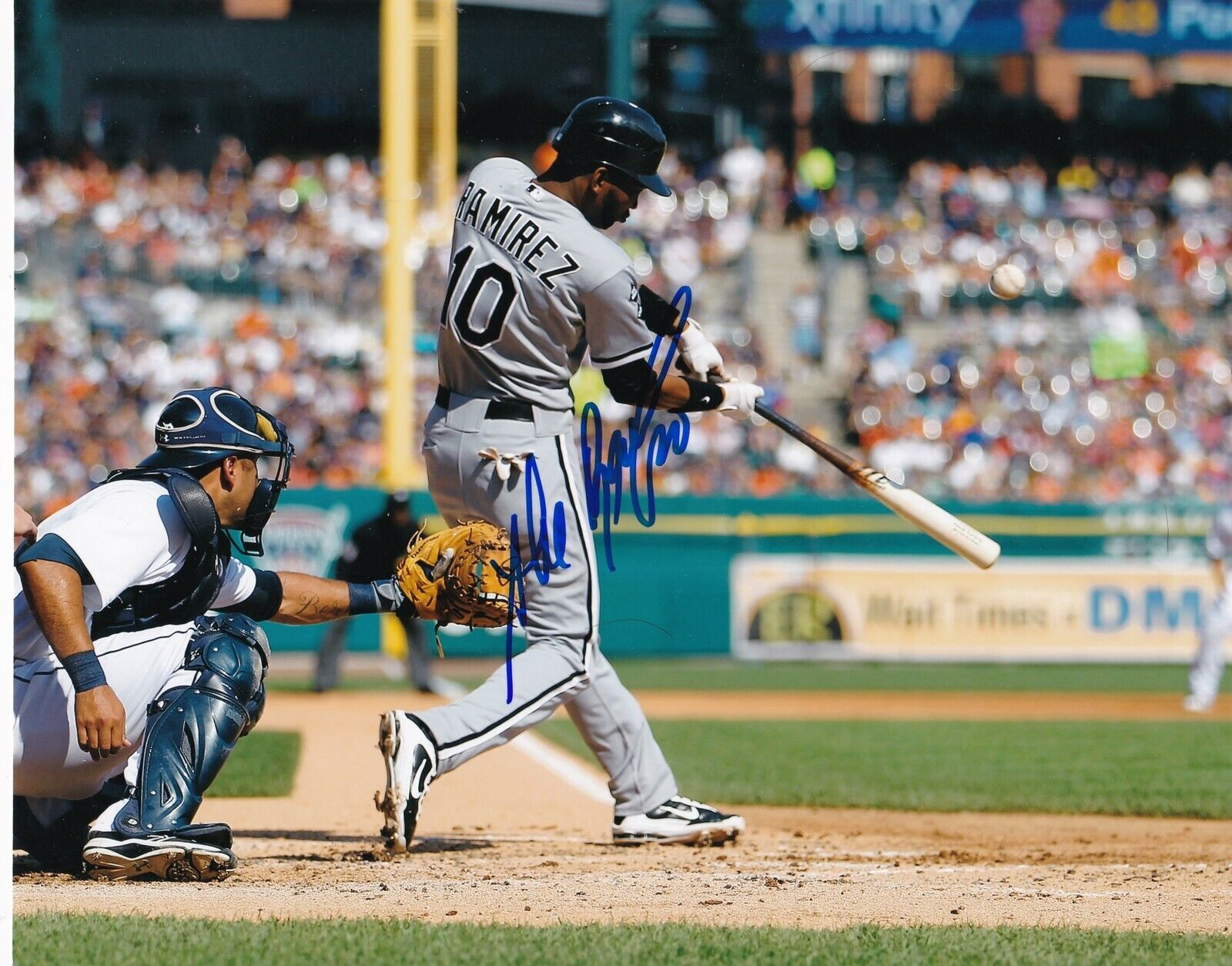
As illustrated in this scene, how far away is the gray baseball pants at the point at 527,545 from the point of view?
4.51 meters

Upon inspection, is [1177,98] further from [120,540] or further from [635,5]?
[120,540]

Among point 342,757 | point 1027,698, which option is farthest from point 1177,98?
point 342,757

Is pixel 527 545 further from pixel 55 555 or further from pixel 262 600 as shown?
pixel 55 555

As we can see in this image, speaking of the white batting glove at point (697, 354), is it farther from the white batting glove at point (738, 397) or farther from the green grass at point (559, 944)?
the green grass at point (559, 944)

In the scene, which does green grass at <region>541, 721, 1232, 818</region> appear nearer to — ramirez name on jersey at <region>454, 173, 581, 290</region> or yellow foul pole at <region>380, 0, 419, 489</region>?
ramirez name on jersey at <region>454, 173, 581, 290</region>

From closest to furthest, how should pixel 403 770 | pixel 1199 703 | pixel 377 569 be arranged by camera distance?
pixel 403 770, pixel 1199 703, pixel 377 569

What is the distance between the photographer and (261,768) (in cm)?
732

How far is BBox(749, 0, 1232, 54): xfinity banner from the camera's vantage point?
14.7 metres

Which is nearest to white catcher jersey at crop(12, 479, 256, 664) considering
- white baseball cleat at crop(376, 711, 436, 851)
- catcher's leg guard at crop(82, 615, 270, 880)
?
catcher's leg guard at crop(82, 615, 270, 880)

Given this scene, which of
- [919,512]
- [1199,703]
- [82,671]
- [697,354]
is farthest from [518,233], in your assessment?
[1199,703]

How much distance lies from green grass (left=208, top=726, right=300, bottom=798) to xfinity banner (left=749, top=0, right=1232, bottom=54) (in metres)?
7.35

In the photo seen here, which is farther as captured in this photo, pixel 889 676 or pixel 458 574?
pixel 889 676

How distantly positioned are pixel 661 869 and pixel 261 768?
11.2 feet

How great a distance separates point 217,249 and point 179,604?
12567 mm
